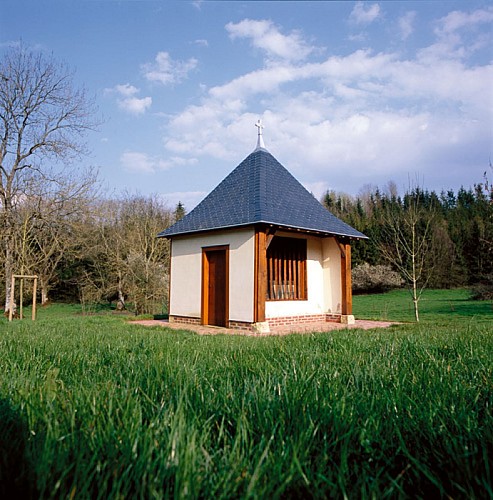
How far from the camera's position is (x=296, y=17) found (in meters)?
7.42

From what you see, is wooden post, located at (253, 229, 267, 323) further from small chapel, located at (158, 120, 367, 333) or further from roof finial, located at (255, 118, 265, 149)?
roof finial, located at (255, 118, 265, 149)

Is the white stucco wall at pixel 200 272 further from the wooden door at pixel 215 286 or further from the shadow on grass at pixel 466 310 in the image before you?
the shadow on grass at pixel 466 310

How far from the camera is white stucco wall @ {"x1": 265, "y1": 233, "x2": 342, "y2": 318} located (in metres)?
12.6

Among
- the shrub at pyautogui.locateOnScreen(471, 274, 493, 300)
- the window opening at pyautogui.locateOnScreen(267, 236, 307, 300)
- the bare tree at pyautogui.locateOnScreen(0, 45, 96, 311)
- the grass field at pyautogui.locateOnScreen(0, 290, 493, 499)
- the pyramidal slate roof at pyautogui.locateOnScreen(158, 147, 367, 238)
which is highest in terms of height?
the bare tree at pyautogui.locateOnScreen(0, 45, 96, 311)

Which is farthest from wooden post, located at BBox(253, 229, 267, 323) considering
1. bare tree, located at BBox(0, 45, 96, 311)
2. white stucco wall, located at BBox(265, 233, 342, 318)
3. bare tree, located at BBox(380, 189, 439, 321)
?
bare tree, located at BBox(0, 45, 96, 311)

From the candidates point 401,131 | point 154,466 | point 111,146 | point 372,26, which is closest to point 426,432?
point 154,466

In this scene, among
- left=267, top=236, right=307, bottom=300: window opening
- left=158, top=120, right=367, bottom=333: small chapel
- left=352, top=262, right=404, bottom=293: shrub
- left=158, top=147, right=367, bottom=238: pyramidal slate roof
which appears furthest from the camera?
left=352, top=262, right=404, bottom=293: shrub

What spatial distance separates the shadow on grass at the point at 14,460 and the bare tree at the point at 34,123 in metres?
21.0

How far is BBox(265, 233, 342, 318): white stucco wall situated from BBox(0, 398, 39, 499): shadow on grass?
1098 cm

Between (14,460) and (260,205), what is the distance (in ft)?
31.6

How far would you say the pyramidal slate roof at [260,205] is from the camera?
10.6 m

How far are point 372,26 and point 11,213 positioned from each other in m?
18.8

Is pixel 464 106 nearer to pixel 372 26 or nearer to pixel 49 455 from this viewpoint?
pixel 372 26

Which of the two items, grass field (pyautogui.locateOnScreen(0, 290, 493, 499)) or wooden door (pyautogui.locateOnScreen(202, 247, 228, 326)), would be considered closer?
grass field (pyautogui.locateOnScreen(0, 290, 493, 499))
